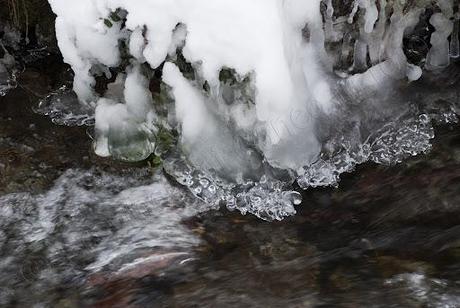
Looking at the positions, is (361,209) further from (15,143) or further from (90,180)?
(15,143)

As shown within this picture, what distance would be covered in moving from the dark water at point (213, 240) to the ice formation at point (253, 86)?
13 centimetres

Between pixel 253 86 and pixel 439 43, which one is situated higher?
pixel 439 43

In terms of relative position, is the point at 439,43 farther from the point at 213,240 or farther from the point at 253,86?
the point at 213,240

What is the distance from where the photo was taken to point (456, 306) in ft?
7.72

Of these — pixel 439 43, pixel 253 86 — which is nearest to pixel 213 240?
pixel 253 86

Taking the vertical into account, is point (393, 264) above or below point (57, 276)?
below

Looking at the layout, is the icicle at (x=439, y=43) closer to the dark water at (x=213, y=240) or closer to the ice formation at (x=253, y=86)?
the ice formation at (x=253, y=86)

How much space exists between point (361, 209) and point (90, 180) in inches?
56.6

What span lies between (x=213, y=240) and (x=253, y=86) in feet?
2.53

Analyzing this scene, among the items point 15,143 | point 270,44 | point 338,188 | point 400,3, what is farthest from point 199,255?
point 400,3

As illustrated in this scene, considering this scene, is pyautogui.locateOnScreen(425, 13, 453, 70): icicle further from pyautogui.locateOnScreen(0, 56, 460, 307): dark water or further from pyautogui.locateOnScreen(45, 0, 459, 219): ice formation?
pyautogui.locateOnScreen(0, 56, 460, 307): dark water

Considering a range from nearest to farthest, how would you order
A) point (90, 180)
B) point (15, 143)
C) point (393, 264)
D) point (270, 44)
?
point (393, 264), point (270, 44), point (90, 180), point (15, 143)

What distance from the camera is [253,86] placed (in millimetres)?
2912

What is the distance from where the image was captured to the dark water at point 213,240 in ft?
8.44
